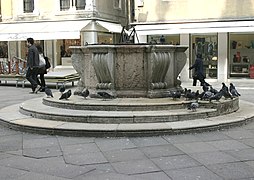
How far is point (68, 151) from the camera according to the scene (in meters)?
6.10

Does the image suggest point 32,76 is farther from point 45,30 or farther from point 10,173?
point 45,30

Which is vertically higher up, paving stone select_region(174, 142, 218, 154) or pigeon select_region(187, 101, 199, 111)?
pigeon select_region(187, 101, 199, 111)

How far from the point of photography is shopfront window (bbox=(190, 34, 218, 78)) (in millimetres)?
21109

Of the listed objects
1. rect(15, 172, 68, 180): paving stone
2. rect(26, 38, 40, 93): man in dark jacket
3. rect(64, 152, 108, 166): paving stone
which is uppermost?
rect(26, 38, 40, 93): man in dark jacket

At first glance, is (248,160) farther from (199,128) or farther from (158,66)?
(158,66)

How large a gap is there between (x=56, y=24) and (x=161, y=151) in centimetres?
2029

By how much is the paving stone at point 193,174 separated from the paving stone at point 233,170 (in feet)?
0.33

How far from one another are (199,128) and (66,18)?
1971 centimetres

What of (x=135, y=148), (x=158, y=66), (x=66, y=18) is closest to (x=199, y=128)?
(x=135, y=148)

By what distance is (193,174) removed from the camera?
4.92 meters

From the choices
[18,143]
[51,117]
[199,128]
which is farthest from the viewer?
[51,117]

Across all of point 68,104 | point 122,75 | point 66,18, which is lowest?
point 68,104

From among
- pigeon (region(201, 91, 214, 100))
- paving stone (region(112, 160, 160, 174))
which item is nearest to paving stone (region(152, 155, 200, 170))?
paving stone (region(112, 160, 160, 174))

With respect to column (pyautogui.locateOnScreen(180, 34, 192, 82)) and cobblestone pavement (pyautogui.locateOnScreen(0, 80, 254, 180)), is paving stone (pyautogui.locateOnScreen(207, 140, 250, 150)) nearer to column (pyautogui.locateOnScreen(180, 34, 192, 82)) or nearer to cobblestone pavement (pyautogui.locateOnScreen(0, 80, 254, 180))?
cobblestone pavement (pyautogui.locateOnScreen(0, 80, 254, 180))
